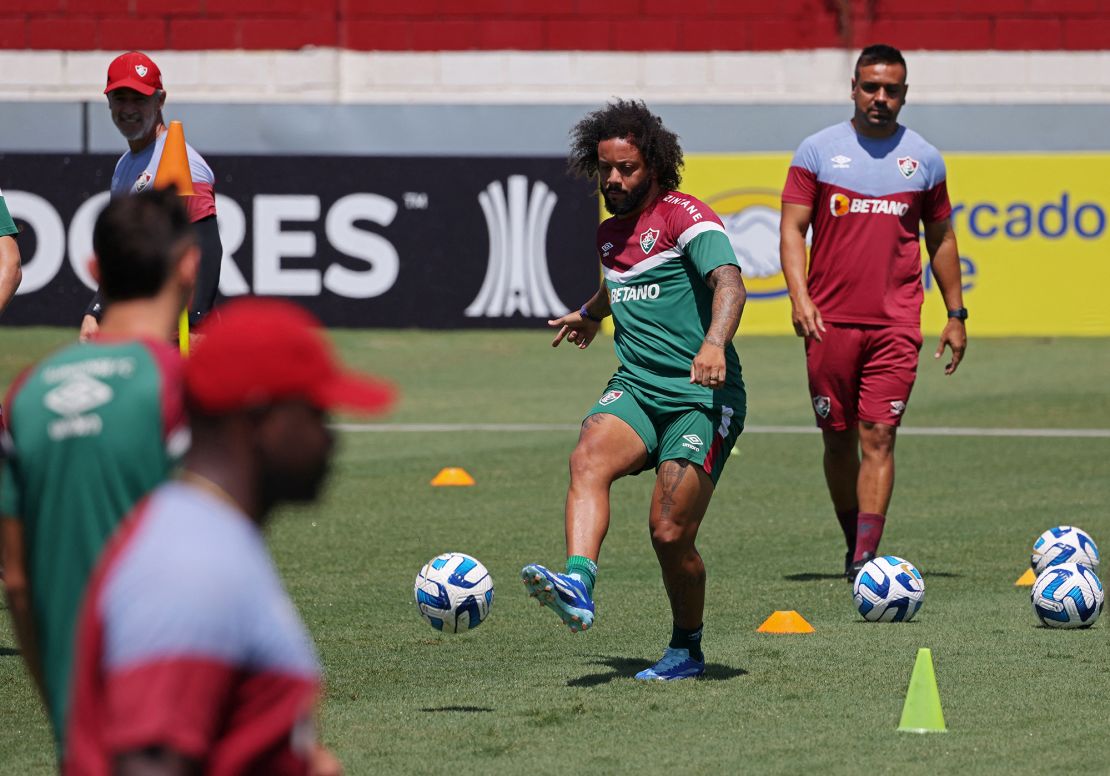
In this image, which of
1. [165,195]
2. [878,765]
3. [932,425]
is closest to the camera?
[165,195]

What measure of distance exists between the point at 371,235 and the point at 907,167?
13.5 m

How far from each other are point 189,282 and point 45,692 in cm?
80

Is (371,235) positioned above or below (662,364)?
below

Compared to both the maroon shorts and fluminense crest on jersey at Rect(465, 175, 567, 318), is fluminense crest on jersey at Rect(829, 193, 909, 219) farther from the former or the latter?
fluminense crest on jersey at Rect(465, 175, 567, 318)

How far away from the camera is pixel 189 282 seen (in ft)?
11.7

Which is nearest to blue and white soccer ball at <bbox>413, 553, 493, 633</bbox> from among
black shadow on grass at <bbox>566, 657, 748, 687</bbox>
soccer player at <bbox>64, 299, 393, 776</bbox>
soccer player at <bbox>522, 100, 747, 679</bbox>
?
soccer player at <bbox>522, 100, 747, 679</bbox>

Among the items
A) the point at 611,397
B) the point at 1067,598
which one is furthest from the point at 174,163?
the point at 1067,598

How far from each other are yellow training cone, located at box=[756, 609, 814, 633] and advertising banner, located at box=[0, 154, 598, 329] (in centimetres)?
1418

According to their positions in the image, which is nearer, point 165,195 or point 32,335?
point 165,195

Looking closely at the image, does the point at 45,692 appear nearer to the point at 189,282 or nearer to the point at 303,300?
the point at 189,282

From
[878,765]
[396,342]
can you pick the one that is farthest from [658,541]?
[396,342]

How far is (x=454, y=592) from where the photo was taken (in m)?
7.21

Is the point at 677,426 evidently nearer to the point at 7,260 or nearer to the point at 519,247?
the point at 7,260

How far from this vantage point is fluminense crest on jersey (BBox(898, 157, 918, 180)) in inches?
368
